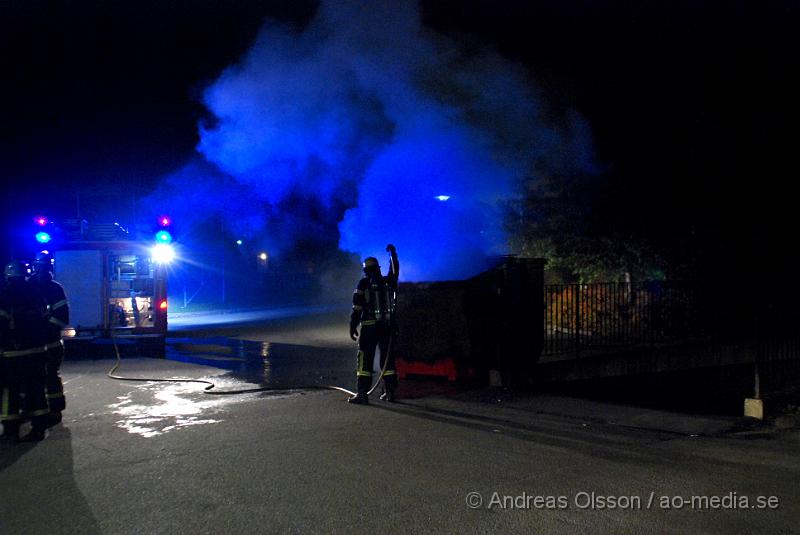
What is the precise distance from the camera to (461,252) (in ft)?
39.4

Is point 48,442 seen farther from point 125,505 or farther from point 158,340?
point 158,340

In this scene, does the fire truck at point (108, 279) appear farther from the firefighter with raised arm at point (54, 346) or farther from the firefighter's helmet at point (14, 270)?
the firefighter's helmet at point (14, 270)

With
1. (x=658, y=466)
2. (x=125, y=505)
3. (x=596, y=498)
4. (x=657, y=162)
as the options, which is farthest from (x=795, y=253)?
(x=125, y=505)

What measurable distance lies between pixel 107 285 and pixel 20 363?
315 inches

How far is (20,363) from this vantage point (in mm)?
6391

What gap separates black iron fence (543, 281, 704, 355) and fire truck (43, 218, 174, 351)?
8226mm

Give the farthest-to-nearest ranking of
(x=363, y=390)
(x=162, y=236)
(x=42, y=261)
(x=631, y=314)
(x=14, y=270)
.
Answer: (x=162, y=236) → (x=631, y=314) → (x=42, y=261) → (x=363, y=390) → (x=14, y=270)

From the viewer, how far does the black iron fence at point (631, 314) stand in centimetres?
1101

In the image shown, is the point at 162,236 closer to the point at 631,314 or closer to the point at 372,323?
the point at 372,323

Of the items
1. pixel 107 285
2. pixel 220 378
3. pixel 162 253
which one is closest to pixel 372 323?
pixel 220 378

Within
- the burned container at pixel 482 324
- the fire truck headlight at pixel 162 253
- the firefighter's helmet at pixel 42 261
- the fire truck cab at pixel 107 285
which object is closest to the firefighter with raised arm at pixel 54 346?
the firefighter's helmet at pixel 42 261

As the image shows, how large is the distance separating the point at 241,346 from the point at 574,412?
9.44 m

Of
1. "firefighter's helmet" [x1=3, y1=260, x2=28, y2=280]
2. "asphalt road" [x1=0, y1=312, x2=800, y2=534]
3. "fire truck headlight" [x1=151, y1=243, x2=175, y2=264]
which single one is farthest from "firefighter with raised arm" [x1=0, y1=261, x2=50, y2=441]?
"fire truck headlight" [x1=151, y1=243, x2=175, y2=264]

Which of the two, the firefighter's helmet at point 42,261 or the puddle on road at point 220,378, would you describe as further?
the firefighter's helmet at point 42,261
